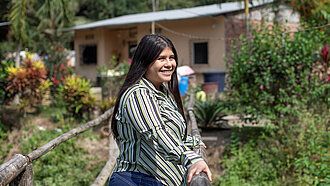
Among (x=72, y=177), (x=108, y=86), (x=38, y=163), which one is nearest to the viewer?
(x=72, y=177)

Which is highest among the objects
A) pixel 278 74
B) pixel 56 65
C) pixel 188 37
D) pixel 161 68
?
pixel 188 37

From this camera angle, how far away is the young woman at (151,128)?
1646mm

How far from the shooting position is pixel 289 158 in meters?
6.58

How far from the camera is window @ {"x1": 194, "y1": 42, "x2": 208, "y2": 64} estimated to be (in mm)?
14930

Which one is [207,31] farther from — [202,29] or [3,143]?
[3,143]

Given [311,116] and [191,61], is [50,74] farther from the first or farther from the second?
[311,116]

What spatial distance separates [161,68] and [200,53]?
13.3 meters

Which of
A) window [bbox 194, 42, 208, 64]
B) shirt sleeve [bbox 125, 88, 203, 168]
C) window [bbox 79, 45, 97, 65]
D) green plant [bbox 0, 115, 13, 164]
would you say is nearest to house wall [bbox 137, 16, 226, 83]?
window [bbox 194, 42, 208, 64]

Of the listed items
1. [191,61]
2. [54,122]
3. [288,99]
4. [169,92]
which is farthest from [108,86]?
[169,92]

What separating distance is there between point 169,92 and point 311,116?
5.49 m

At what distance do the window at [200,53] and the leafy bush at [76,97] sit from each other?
6.40 meters

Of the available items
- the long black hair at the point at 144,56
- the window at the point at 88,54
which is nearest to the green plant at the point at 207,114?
the long black hair at the point at 144,56

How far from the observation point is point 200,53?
15.0 m

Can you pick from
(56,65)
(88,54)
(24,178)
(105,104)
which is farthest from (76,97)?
(88,54)
